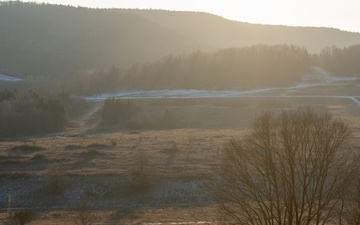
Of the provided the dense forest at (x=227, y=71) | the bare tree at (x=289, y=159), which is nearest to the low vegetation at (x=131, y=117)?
the dense forest at (x=227, y=71)

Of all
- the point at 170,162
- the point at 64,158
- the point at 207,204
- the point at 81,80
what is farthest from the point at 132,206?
the point at 81,80

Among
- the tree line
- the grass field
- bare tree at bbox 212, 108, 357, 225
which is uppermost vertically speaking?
bare tree at bbox 212, 108, 357, 225

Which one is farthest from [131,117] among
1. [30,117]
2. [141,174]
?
[141,174]

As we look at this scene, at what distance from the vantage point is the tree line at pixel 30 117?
3012 inches

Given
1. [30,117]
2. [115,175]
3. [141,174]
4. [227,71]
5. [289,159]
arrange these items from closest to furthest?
1. [289,159]
2. [141,174]
3. [115,175]
4. [30,117]
5. [227,71]

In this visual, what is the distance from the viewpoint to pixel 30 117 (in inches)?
3095

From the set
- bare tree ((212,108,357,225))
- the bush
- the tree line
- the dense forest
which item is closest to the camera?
bare tree ((212,108,357,225))

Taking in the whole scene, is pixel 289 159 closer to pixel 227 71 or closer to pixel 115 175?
pixel 115 175

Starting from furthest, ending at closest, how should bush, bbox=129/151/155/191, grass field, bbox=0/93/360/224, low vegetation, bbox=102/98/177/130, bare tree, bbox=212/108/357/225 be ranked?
low vegetation, bbox=102/98/177/130 → bush, bbox=129/151/155/191 → grass field, bbox=0/93/360/224 → bare tree, bbox=212/108/357/225

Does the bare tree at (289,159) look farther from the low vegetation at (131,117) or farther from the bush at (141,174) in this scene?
the low vegetation at (131,117)

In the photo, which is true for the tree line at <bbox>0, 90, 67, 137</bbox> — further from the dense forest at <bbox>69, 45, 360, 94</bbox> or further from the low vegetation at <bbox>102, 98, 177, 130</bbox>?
the dense forest at <bbox>69, 45, 360, 94</bbox>

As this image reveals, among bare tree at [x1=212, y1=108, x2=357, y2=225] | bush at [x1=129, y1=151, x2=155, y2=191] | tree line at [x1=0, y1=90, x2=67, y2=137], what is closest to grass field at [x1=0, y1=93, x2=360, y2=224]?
bush at [x1=129, y1=151, x2=155, y2=191]

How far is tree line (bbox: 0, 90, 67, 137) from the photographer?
76.5 metres

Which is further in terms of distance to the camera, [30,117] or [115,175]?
[30,117]
